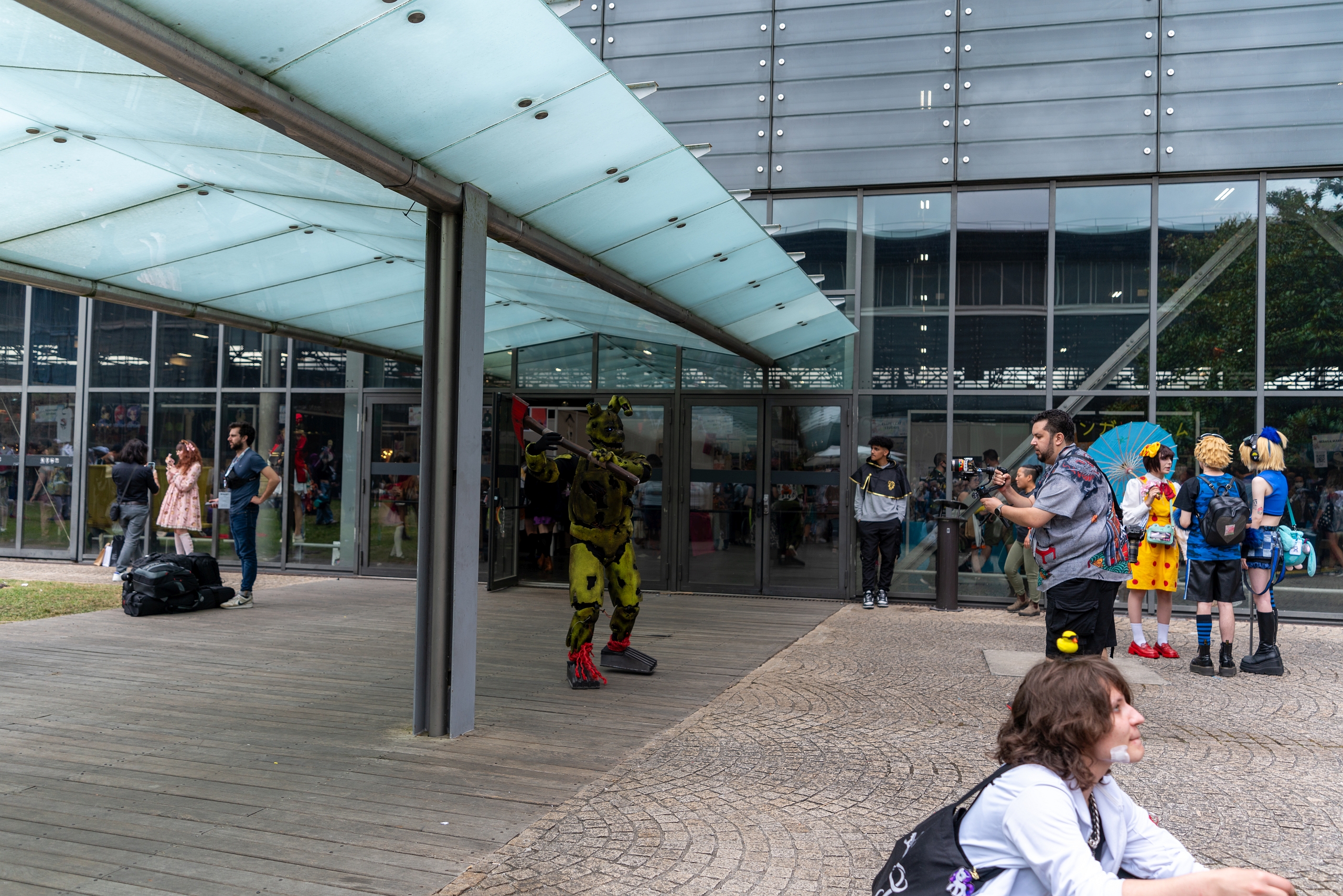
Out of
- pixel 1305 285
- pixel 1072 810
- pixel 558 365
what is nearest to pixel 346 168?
pixel 1072 810

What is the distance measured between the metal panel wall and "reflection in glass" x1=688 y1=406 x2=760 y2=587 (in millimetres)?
3135

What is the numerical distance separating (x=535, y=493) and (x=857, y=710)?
23.4 ft

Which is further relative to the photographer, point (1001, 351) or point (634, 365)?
point (634, 365)

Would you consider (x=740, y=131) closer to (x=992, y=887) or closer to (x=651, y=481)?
(x=651, y=481)

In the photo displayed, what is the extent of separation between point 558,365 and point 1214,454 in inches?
309

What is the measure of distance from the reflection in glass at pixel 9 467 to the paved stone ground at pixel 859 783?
12.6 meters

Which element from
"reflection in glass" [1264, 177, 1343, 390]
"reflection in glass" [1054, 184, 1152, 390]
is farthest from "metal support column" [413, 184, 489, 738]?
"reflection in glass" [1264, 177, 1343, 390]

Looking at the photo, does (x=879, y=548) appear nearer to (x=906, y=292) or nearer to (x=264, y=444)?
(x=906, y=292)

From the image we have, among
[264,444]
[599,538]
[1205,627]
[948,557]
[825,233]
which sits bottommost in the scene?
[1205,627]

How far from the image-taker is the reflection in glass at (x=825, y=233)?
1220 centimetres

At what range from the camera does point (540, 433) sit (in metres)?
6.03

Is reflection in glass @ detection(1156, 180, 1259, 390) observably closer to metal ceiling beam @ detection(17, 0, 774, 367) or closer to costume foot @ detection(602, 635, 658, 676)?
costume foot @ detection(602, 635, 658, 676)

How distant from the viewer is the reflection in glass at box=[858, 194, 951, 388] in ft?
38.6

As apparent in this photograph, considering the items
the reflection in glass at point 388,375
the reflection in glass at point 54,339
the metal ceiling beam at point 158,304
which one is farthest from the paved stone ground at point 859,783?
the reflection in glass at point 54,339
